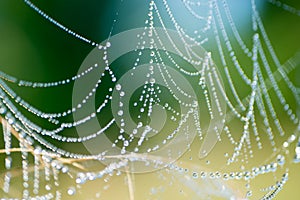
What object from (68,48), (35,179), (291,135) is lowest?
(291,135)

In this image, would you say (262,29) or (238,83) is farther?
(262,29)

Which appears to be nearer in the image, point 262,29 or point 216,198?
point 216,198

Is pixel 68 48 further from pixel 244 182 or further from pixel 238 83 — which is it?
pixel 244 182

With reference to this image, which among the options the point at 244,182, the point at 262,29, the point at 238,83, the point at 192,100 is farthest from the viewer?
the point at 262,29

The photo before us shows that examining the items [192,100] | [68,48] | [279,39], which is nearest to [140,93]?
[192,100]

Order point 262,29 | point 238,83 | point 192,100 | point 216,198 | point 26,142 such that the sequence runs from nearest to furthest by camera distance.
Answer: point 26,142 < point 216,198 < point 192,100 < point 238,83 < point 262,29

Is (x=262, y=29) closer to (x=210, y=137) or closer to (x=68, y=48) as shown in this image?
(x=68, y=48)

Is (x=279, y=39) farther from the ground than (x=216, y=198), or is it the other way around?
(x=279, y=39)

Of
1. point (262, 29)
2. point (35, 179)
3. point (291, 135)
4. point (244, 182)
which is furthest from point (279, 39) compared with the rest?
point (35, 179)

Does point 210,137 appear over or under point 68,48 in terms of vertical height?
under
